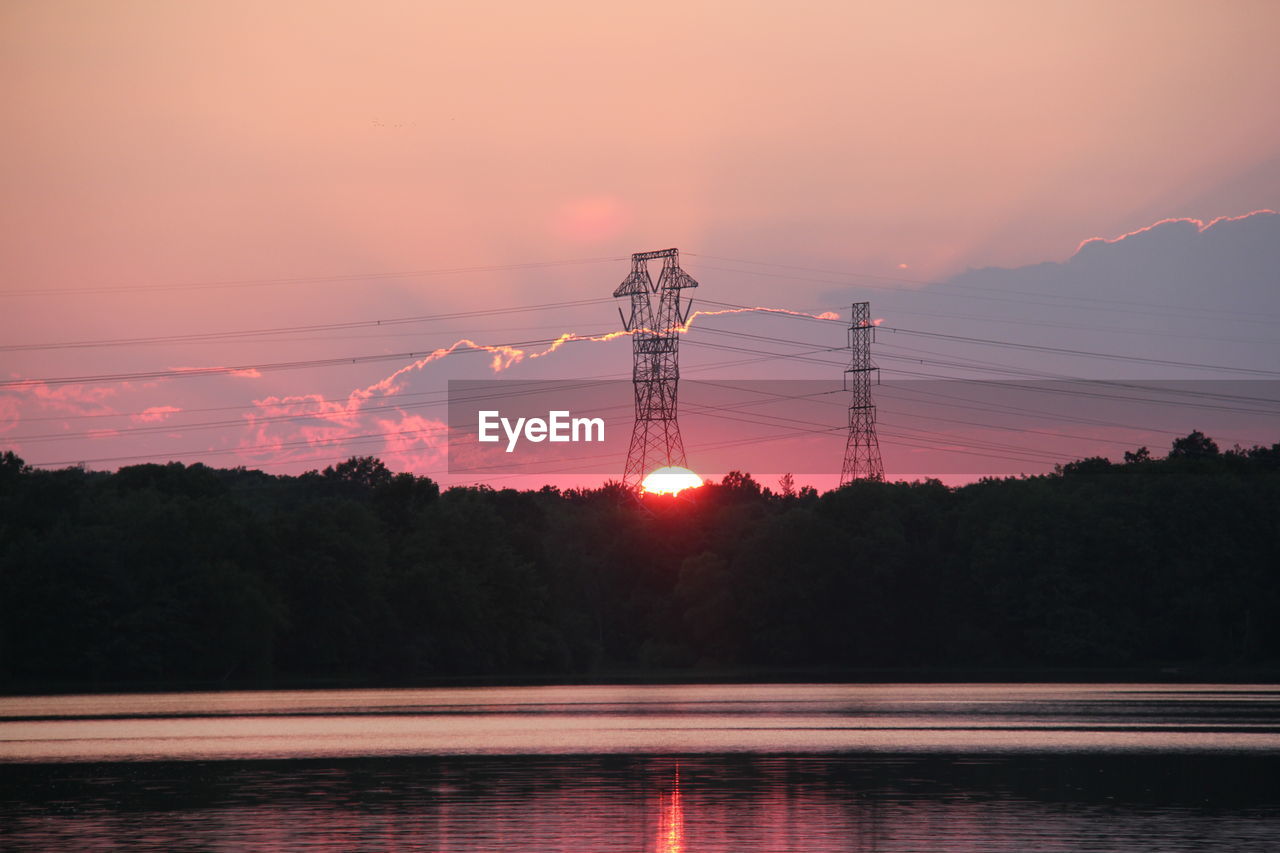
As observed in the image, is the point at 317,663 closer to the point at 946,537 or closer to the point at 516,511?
the point at 516,511

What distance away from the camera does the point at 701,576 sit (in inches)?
6378

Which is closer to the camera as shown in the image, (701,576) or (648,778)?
(648,778)

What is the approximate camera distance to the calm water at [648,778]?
3297cm

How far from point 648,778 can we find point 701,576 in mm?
116462

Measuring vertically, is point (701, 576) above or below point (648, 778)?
above

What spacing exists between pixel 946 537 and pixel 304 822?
130m

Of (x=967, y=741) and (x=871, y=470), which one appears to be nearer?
(x=967, y=741)

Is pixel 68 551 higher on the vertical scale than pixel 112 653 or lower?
higher

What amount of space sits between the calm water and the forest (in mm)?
38850

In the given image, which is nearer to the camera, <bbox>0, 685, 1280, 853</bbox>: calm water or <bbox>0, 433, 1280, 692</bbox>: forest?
<bbox>0, 685, 1280, 853</bbox>: calm water

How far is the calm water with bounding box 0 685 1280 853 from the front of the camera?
3297cm

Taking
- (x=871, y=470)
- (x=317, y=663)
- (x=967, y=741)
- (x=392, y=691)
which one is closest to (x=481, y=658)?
(x=317, y=663)

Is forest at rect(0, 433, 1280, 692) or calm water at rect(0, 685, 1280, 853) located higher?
forest at rect(0, 433, 1280, 692)

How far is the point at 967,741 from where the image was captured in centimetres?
6044
